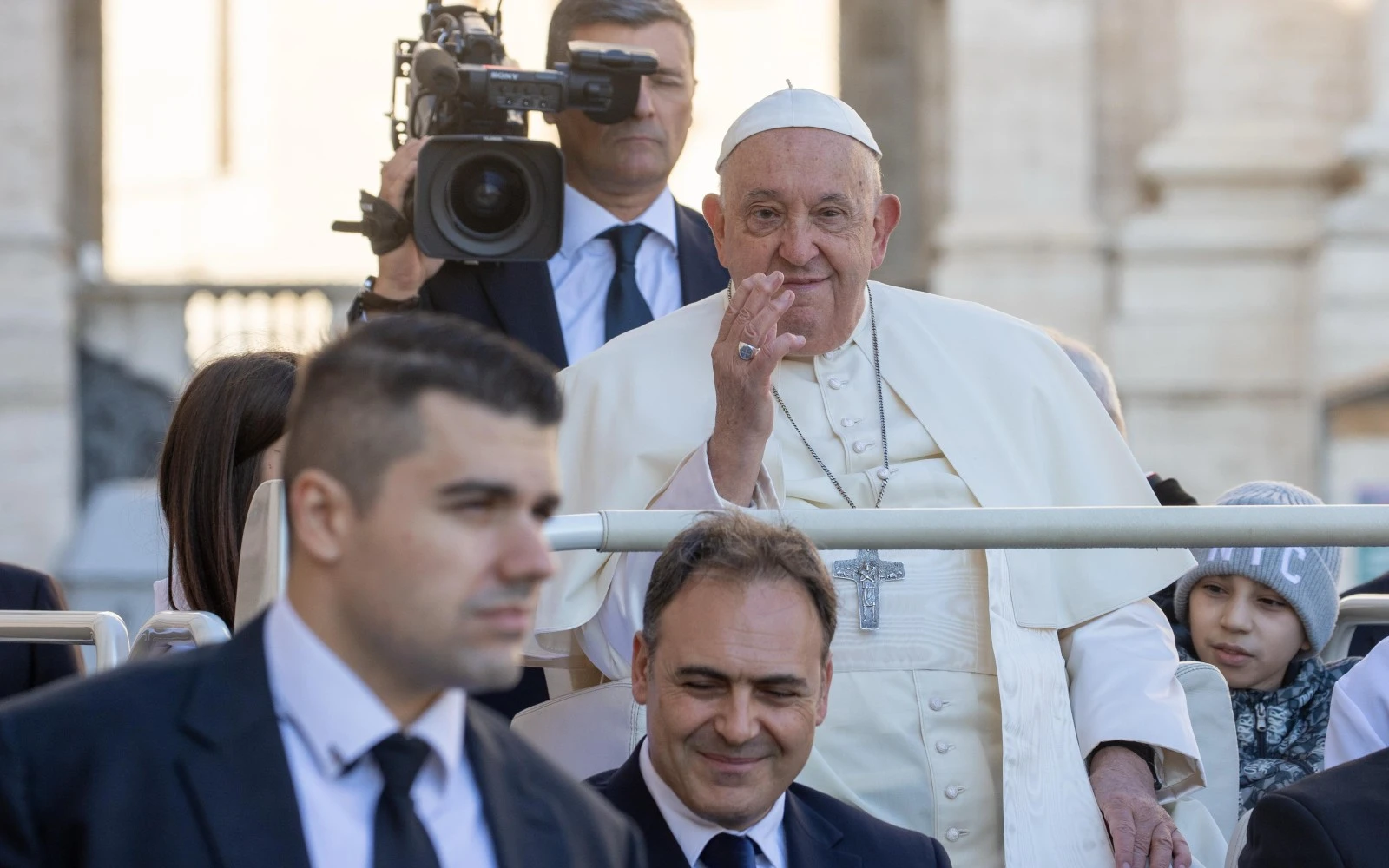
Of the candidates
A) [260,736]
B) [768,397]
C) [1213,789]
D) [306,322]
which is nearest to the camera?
[260,736]

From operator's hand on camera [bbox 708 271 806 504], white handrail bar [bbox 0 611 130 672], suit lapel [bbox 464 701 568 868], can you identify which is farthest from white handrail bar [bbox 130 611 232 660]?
operator's hand on camera [bbox 708 271 806 504]

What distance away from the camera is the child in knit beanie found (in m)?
4.17

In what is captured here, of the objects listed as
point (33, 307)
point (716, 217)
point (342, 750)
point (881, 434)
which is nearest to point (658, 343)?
point (716, 217)

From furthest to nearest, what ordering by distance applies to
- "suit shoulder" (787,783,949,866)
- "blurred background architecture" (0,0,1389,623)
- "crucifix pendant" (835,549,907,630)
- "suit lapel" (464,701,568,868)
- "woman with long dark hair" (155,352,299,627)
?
"blurred background architecture" (0,0,1389,623) < "crucifix pendant" (835,549,907,630) < "woman with long dark hair" (155,352,299,627) < "suit shoulder" (787,783,949,866) < "suit lapel" (464,701,568,868)

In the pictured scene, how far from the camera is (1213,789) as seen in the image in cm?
386

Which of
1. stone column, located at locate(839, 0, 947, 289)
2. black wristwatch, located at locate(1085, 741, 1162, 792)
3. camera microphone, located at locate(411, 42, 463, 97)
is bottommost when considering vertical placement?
black wristwatch, located at locate(1085, 741, 1162, 792)

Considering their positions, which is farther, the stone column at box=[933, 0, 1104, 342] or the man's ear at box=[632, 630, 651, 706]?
the stone column at box=[933, 0, 1104, 342]

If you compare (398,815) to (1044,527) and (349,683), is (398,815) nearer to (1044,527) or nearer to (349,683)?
(349,683)

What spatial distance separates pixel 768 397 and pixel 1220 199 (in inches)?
431

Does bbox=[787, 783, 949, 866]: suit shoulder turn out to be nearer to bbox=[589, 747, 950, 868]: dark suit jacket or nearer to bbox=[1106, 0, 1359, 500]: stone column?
bbox=[589, 747, 950, 868]: dark suit jacket

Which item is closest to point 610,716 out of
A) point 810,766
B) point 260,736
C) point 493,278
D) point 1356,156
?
point 810,766

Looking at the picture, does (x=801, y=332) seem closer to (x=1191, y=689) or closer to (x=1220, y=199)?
(x=1191, y=689)

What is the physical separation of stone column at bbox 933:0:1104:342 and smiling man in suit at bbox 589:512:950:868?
37.1 ft

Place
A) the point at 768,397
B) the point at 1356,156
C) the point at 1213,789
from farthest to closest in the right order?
the point at 1356,156 < the point at 1213,789 < the point at 768,397
